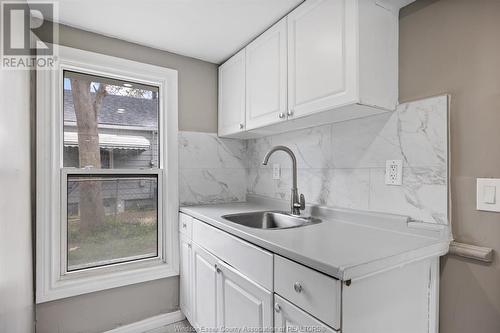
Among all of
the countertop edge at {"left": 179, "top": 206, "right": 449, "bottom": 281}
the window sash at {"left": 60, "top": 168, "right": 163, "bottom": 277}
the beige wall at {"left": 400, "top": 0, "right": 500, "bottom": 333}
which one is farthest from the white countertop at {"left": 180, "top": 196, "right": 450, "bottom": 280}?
the window sash at {"left": 60, "top": 168, "right": 163, "bottom": 277}

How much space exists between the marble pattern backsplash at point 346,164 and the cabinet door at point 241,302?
75 cm

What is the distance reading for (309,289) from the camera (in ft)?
3.03

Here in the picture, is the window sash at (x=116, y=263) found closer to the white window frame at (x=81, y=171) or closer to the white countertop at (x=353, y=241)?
the white window frame at (x=81, y=171)

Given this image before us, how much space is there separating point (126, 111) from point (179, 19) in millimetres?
816

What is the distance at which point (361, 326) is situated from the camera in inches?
34.8

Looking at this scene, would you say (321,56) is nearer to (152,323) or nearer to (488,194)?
(488,194)

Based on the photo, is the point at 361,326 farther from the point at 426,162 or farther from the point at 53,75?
the point at 53,75

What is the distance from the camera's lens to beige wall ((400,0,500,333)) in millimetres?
1078

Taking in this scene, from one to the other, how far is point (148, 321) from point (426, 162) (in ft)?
7.03

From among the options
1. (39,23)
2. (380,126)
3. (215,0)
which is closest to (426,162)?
(380,126)

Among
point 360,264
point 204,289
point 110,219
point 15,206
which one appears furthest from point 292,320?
point 110,219

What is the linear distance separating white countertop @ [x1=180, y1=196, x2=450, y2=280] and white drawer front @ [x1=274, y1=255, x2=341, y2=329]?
0.03 meters

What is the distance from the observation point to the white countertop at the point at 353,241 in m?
0.89

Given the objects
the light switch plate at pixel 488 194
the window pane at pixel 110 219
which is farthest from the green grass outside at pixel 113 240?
the light switch plate at pixel 488 194
